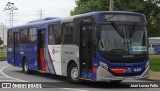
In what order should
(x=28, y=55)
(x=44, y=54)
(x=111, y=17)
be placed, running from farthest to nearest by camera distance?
(x=28, y=55) → (x=44, y=54) → (x=111, y=17)

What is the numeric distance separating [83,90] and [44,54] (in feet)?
22.9

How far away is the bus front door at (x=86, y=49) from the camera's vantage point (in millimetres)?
17233

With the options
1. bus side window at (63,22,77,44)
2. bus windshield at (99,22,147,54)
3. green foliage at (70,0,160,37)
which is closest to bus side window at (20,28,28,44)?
bus side window at (63,22,77,44)

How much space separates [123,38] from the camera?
16.9 m

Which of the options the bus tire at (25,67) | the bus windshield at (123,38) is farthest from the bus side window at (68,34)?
the bus tire at (25,67)

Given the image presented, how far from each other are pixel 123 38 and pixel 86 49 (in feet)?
5.47

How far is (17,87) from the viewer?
17.3 m

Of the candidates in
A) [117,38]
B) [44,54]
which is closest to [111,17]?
[117,38]

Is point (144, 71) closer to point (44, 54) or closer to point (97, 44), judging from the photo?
point (97, 44)

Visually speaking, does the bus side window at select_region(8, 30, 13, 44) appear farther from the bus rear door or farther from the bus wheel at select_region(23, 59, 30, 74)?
the bus rear door

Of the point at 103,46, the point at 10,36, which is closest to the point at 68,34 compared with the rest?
the point at 103,46

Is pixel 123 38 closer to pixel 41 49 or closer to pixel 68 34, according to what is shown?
pixel 68 34

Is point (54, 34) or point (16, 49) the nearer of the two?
point (54, 34)

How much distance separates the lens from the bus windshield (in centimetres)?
1673
